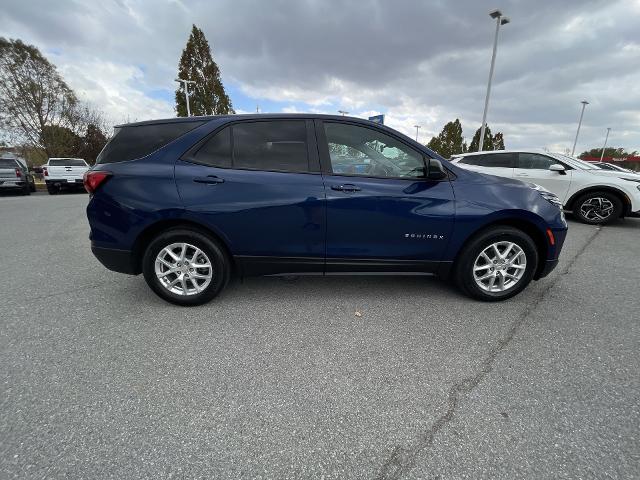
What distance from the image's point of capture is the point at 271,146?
2.78 meters

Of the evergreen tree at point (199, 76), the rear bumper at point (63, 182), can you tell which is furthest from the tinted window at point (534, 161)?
the evergreen tree at point (199, 76)

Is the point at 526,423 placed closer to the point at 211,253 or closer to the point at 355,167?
the point at 355,167

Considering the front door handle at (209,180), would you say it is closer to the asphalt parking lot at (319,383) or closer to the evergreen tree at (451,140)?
the asphalt parking lot at (319,383)

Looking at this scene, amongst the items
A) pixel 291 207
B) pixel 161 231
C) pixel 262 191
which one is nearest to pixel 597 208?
pixel 291 207

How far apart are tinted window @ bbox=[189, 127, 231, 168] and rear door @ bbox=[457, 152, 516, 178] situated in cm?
658

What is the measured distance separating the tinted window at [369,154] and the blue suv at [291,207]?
0.01 m

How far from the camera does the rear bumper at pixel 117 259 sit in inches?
109

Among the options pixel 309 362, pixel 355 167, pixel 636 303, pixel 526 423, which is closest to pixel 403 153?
pixel 355 167

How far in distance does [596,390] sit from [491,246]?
1.38 metres

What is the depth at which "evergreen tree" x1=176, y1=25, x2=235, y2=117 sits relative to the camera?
24.9 meters

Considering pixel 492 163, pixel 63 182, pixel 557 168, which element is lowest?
pixel 63 182

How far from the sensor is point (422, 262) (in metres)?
2.90

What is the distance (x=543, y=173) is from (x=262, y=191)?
7499mm

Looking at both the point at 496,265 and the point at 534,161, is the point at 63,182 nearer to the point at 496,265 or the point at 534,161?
the point at 496,265
